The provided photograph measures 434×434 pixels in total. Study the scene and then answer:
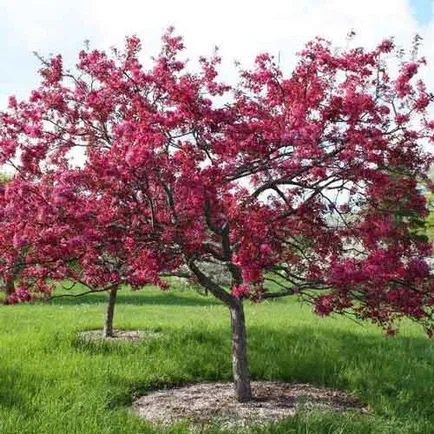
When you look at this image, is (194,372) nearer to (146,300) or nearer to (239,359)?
(239,359)

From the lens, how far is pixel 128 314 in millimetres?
19906

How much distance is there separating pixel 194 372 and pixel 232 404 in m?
1.80

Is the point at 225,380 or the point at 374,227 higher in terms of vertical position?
the point at 374,227

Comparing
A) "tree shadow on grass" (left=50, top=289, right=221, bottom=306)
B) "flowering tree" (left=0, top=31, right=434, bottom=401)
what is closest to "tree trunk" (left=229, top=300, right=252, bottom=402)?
"flowering tree" (left=0, top=31, right=434, bottom=401)

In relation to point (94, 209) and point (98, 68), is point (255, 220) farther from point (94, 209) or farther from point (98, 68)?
point (98, 68)

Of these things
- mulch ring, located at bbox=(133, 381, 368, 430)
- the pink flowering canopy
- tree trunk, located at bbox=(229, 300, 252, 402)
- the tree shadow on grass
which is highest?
the pink flowering canopy

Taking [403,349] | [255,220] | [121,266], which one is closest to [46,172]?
[121,266]

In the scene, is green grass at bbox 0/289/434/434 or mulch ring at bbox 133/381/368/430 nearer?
green grass at bbox 0/289/434/434

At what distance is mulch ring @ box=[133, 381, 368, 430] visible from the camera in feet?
24.7

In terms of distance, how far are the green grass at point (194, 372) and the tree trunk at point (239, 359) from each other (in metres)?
1.40

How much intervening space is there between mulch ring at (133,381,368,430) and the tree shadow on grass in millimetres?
16520

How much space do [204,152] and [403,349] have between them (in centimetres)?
728

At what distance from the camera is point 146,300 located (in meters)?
27.4

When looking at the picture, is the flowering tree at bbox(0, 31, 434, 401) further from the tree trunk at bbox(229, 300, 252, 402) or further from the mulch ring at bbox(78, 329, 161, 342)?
the mulch ring at bbox(78, 329, 161, 342)
